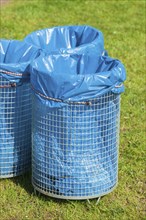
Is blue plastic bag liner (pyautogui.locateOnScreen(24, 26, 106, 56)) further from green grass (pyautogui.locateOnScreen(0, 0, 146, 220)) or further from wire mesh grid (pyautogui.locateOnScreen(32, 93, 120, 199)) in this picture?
wire mesh grid (pyautogui.locateOnScreen(32, 93, 120, 199))

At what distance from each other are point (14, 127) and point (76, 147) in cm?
59

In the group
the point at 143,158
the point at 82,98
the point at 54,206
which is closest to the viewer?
the point at 82,98

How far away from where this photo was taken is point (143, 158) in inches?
185

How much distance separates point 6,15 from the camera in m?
8.73

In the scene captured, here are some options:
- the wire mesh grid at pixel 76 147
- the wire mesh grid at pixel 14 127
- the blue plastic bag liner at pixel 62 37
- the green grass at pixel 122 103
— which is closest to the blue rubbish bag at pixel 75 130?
the wire mesh grid at pixel 76 147

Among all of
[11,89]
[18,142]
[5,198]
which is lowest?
[5,198]

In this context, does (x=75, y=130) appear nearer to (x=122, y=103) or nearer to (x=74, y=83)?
(x=74, y=83)

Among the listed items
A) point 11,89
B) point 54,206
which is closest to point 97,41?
point 11,89

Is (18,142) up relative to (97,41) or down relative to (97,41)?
down

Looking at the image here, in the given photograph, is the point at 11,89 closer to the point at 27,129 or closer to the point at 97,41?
the point at 27,129

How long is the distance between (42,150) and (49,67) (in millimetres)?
625

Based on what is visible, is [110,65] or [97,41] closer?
[110,65]

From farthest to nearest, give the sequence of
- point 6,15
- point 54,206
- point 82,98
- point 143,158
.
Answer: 1. point 6,15
2. point 143,158
3. point 54,206
4. point 82,98

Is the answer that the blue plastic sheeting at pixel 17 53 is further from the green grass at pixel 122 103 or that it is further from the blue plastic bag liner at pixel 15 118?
the green grass at pixel 122 103
